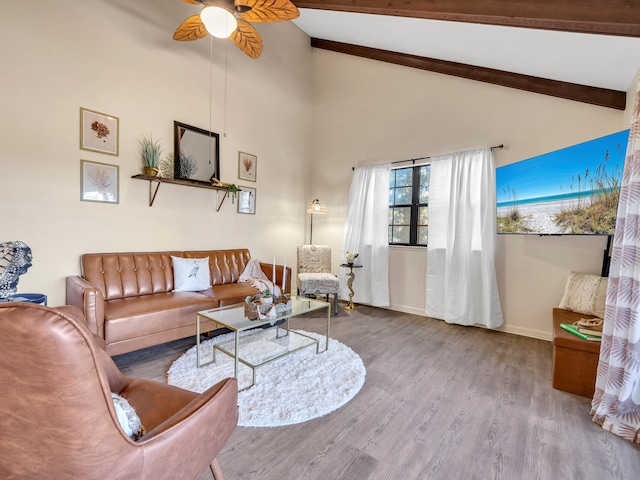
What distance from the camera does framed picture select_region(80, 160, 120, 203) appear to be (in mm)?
2787

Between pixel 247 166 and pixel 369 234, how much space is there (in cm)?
203

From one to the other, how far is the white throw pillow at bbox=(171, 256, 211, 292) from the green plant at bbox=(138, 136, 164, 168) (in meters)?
1.03

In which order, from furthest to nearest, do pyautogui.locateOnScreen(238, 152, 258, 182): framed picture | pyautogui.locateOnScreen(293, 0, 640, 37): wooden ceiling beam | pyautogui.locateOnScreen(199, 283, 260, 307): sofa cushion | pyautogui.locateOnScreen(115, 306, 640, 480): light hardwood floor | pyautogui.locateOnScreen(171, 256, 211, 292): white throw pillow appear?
pyautogui.locateOnScreen(238, 152, 258, 182): framed picture < pyautogui.locateOnScreen(171, 256, 211, 292): white throw pillow < pyautogui.locateOnScreen(199, 283, 260, 307): sofa cushion < pyautogui.locateOnScreen(293, 0, 640, 37): wooden ceiling beam < pyautogui.locateOnScreen(115, 306, 640, 480): light hardwood floor

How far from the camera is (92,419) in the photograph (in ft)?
2.28

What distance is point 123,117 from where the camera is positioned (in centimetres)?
303

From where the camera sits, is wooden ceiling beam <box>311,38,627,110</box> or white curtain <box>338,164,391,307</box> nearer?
wooden ceiling beam <box>311,38,627,110</box>

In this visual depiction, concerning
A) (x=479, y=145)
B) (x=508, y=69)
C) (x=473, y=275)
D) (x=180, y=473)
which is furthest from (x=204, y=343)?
(x=508, y=69)

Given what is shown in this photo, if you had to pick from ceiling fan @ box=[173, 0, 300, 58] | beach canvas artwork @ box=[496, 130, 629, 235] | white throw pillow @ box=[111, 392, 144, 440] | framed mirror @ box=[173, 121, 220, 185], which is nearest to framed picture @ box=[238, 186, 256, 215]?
framed mirror @ box=[173, 121, 220, 185]

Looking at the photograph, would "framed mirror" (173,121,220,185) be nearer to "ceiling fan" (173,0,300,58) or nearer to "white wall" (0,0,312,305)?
"white wall" (0,0,312,305)

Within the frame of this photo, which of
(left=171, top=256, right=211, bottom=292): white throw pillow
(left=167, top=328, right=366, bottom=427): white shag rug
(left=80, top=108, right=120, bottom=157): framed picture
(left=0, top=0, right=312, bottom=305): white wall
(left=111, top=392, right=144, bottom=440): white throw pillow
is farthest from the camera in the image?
(left=171, top=256, right=211, bottom=292): white throw pillow

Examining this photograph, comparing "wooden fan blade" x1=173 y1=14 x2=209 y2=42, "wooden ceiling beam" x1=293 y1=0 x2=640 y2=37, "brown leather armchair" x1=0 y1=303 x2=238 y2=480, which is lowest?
"brown leather armchair" x1=0 y1=303 x2=238 y2=480

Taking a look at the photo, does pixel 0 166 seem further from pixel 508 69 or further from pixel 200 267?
pixel 508 69

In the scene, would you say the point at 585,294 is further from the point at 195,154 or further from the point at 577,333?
the point at 195,154

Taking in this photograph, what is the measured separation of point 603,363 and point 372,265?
108 inches
